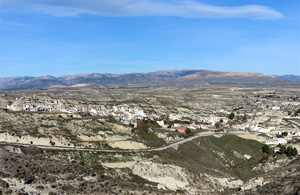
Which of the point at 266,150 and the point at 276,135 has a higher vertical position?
the point at 276,135

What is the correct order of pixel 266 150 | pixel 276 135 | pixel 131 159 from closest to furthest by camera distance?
pixel 131 159, pixel 266 150, pixel 276 135

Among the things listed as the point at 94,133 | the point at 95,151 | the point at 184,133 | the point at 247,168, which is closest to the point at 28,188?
the point at 95,151

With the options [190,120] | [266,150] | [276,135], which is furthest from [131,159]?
[190,120]

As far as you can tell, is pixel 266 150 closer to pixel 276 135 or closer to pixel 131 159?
pixel 276 135

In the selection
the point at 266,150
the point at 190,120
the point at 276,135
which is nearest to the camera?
the point at 266,150

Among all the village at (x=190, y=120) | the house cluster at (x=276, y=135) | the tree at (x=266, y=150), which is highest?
the village at (x=190, y=120)

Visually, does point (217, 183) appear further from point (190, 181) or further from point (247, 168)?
point (247, 168)

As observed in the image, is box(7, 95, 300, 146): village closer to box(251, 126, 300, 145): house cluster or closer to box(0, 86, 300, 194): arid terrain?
box(251, 126, 300, 145): house cluster

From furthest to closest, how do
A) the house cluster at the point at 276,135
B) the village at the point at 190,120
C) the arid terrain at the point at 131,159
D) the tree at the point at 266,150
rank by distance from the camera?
the village at the point at 190,120
the house cluster at the point at 276,135
the tree at the point at 266,150
the arid terrain at the point at 131,159

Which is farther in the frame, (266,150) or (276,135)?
(276,135)

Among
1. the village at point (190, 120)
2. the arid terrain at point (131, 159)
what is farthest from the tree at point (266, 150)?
the village at point (190, 120)

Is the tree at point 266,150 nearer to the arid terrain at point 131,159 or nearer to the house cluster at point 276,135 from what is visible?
the arid terrain at point 131,159
